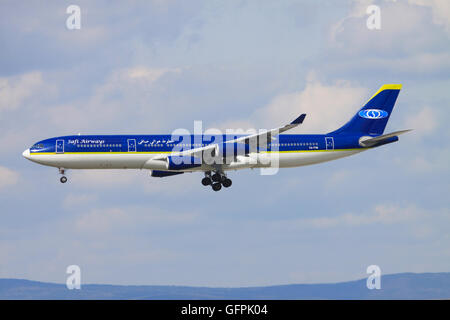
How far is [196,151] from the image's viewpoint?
85188mm

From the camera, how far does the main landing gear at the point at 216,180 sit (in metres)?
89.4

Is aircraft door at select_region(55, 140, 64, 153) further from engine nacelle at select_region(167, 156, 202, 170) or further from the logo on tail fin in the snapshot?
the logo on tail fin

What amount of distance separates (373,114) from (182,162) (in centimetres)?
2670

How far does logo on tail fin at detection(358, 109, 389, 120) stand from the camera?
97188 mm

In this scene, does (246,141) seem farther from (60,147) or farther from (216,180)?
(60,147)

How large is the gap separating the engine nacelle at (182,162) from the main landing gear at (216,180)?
4.28 m

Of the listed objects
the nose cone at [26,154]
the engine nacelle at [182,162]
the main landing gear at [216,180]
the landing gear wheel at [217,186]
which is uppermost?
the nose cone at [26,154]

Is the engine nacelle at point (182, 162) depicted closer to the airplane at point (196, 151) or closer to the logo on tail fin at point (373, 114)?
the airplane at point (196, 151)

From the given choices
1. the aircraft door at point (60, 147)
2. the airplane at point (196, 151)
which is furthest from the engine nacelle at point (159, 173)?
the aircraft door at point (60, 147)

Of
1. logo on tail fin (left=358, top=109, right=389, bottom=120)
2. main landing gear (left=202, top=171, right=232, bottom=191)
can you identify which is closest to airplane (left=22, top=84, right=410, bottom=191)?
Result: main landing gear (left=202, top=171, right=232, bottom=191)

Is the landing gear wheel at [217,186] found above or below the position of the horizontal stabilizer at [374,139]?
below
